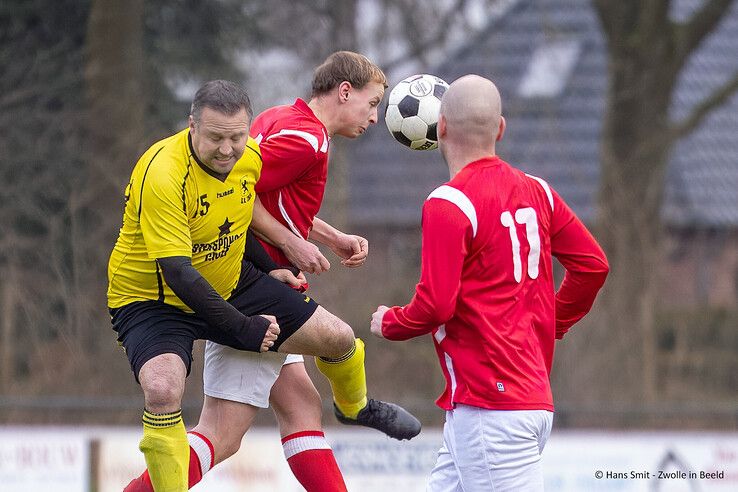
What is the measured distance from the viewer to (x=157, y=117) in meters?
13.5

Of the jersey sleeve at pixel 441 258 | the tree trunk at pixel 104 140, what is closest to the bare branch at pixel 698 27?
the tree trunk at pixel 104 140

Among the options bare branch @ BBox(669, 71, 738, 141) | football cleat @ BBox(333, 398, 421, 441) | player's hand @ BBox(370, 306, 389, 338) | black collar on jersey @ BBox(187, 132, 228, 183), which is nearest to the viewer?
player's hand @ BBox(370, 306, 389, 338)

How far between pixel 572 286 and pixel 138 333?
1.75 m

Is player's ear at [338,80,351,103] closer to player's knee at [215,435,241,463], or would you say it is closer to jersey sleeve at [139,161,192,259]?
jersey sleeve at [139,161,192,259]

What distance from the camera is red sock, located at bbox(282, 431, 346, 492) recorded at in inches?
213

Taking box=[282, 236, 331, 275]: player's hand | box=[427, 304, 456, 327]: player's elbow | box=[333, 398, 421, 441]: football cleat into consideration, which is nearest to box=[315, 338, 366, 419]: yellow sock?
box=[333, 398, 421, 441]: football cleat

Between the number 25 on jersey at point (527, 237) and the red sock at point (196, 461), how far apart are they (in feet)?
5.48

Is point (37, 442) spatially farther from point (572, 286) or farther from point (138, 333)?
point (572, 286)

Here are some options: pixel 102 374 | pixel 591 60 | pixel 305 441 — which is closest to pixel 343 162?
pixel 102 374

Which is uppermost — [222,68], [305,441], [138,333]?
[222,68]

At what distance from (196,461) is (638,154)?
9833mm

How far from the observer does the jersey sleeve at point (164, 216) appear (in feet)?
15.2

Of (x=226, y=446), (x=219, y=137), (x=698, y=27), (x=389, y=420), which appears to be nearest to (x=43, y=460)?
(x=226, y=446)

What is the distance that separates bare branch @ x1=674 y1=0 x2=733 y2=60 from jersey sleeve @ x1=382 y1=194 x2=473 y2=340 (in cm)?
1123
